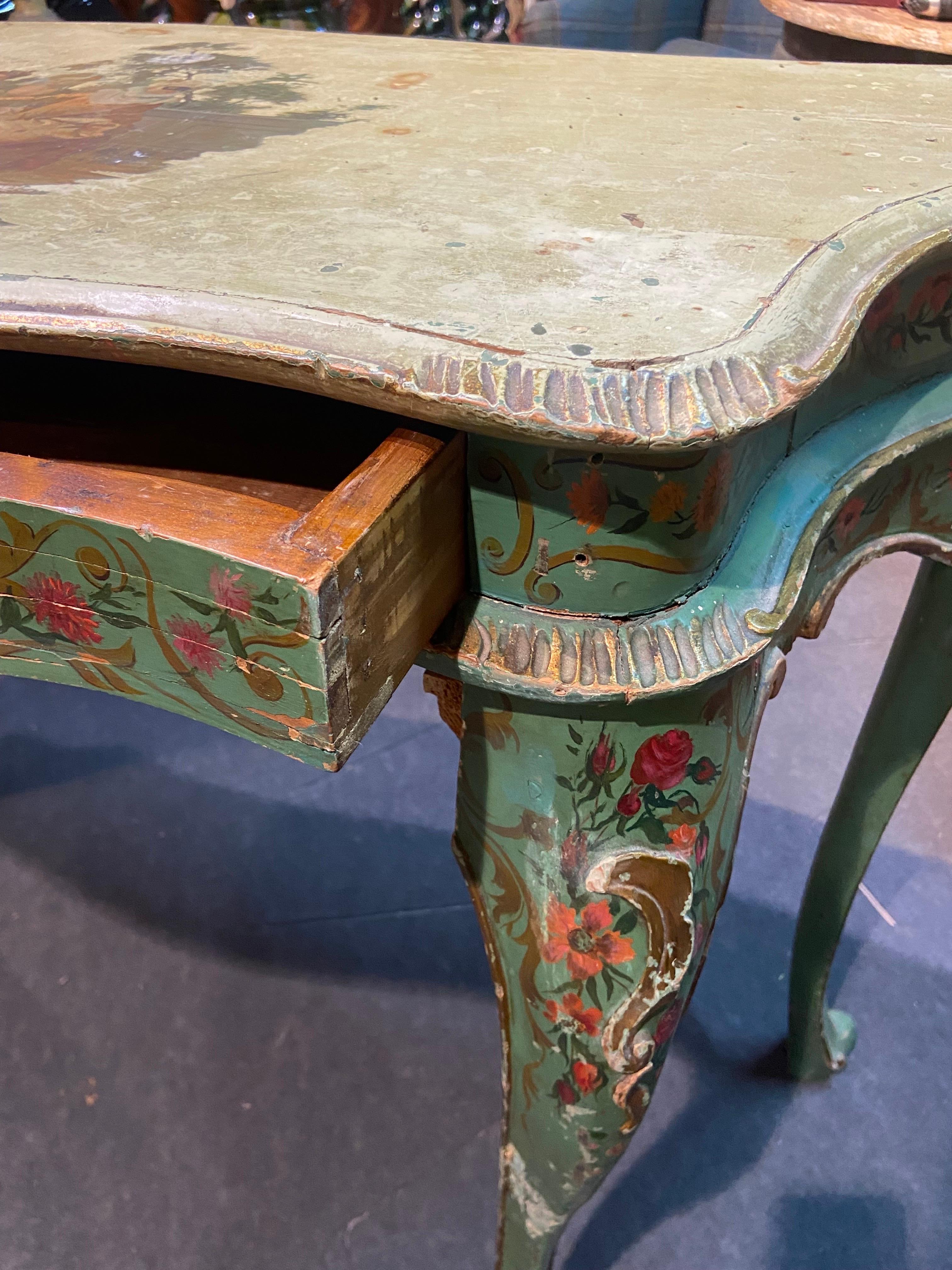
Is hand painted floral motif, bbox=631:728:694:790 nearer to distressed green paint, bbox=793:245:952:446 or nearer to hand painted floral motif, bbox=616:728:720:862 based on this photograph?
hand painted floral motif, bbox=616:728:720:862

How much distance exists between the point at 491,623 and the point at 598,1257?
611mm

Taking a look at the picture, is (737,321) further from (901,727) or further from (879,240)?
(901,727)

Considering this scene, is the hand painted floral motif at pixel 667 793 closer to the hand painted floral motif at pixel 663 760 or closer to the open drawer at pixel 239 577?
the hand painted floral motif at pixel 663 760

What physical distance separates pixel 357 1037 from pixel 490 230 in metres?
0.75

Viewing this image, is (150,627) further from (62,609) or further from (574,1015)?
(574,1015)

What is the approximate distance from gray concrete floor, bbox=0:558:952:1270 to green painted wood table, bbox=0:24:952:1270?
275mm

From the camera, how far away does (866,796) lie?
0.81 m

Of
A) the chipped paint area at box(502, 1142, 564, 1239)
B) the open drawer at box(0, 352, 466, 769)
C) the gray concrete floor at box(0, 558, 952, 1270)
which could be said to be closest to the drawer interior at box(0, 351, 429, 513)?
the open drawer at box(0, 352, 466, 769)

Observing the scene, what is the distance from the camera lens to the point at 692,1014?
0.98 metres

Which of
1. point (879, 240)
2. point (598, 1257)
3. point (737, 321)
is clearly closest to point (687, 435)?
point (737, 321)

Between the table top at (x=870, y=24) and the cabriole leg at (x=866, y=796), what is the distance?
76cm

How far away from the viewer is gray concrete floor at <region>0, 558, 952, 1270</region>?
0.82 meters

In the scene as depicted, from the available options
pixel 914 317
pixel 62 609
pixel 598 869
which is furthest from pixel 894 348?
pixel 62 609

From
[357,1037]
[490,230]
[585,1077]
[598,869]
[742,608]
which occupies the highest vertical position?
[490,230]
